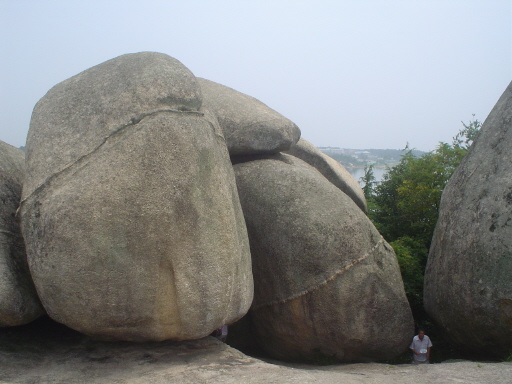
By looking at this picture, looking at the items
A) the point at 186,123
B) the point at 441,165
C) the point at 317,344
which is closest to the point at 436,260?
the point at 317,344

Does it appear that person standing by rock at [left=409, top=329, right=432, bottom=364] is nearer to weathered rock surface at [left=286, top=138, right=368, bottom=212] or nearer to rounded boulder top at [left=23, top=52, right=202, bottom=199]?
weathered rock surface at [left=286, top=138, right=368, bottom=212]

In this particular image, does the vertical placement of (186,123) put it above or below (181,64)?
below

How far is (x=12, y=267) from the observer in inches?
189

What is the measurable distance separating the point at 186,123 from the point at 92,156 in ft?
3.13

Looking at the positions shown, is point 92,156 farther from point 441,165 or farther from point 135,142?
point 441,165

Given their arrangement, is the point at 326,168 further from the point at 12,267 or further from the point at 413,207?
the point at 12,267

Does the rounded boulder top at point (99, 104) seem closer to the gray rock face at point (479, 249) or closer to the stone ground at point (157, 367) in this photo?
the stone ground at point (157, 367)

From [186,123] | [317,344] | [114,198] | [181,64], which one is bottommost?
[317,344]

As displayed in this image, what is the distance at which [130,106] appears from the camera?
4801 mm

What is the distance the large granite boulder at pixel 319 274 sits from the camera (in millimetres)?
5883

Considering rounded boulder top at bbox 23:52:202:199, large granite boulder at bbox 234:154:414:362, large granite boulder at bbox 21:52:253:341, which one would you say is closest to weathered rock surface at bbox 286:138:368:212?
large granite boulder at bbox 234:154:414:362

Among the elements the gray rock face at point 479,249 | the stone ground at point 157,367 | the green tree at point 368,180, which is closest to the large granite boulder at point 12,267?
the stone ground at point 157,367

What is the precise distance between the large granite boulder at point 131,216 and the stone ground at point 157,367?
28 centimetres

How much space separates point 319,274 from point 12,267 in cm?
337
